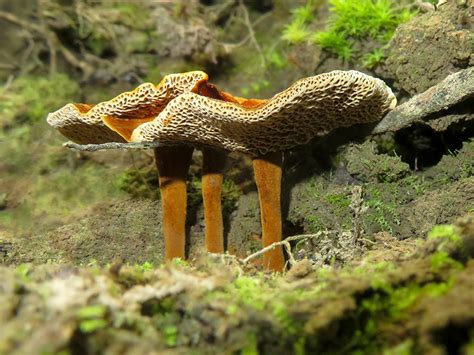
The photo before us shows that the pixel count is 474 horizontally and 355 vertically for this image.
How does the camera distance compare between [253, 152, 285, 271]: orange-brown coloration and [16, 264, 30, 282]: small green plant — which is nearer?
[16, 264, 30, 282]: small green plant

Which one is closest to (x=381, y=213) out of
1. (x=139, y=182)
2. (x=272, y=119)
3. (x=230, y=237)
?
(x=272, y=119)

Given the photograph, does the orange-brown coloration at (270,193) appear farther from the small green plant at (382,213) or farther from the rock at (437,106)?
the rock at (437,106)

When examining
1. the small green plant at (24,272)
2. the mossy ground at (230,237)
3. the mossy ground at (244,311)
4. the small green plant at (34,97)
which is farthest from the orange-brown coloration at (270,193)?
the small green plant at (34,97)

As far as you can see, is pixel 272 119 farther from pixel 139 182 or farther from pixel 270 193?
pixel 139 182

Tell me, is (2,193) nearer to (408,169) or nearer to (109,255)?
(109,255)

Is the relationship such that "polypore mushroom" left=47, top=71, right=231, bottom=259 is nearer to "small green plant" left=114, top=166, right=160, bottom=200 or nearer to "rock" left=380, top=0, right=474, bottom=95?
"small green plant" left=114, top=166, right=160, bottom=200

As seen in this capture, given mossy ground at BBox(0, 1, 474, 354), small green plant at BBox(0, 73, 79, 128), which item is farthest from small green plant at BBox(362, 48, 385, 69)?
small green plant at BBox(0, 73, 79, 128)

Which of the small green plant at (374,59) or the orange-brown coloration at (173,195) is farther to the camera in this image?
the small green plant at (374,59)
